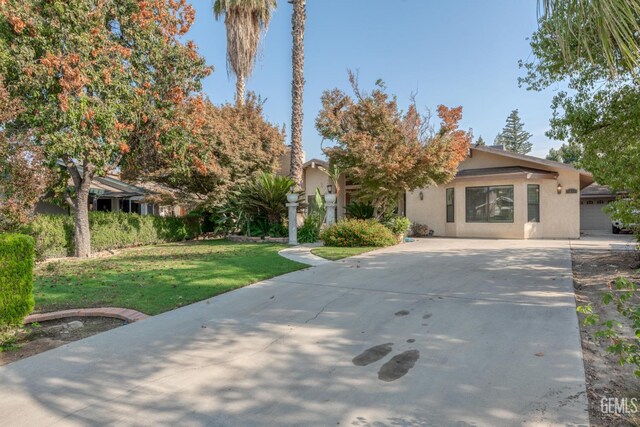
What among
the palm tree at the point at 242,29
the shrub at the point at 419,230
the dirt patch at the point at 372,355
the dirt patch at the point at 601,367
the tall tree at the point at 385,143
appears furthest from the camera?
the palm tree at the point at 242,29

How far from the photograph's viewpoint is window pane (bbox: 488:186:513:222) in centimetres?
1593

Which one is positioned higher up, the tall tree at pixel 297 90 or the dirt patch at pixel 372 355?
the tall tree at pixel 297 90

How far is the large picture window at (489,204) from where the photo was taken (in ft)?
52.4

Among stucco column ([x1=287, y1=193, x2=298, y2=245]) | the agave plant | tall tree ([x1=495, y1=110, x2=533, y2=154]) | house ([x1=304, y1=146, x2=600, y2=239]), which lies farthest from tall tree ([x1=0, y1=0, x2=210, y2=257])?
tall tree ([x1=495, y1=110, x2=533, y2=154])

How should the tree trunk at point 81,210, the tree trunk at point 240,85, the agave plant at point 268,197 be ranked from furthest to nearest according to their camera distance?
the tree trunk at point 240,85, the agave plant at point 268,197, the tree trunk at point 81,210

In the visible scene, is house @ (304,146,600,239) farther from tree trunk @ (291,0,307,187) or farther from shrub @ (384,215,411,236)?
A: tree trunk @ (291,0,307,187)

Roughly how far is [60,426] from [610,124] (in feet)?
32.7

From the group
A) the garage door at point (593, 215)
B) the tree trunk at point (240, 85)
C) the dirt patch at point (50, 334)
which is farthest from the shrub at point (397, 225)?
the garage door at point (593, 215)

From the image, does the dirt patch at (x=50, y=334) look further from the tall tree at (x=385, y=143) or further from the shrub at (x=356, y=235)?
the tall tree at (x=385, y=143)

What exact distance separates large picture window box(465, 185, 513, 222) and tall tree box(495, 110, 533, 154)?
46.3 metres

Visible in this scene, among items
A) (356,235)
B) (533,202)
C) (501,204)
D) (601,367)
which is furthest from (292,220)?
(601,367)

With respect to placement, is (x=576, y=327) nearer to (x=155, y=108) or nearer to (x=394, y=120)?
(x=394, y=120)

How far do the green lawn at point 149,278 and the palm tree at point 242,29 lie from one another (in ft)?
42.5

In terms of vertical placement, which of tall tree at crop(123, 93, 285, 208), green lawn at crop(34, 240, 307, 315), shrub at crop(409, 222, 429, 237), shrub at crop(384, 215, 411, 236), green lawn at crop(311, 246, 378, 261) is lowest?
green lawn at crop(34, 240, 307, 315)
